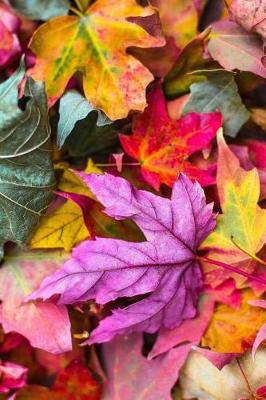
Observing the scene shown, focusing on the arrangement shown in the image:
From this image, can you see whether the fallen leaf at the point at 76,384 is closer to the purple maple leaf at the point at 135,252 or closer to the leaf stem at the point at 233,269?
the purple maple leaf at the point at 135,252

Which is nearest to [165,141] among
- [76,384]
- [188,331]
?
[188,331]

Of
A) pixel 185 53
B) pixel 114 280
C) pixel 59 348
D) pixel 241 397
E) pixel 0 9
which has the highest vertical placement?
pixel 0 9

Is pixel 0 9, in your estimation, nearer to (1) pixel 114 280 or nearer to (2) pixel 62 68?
(2) pixel 62 68

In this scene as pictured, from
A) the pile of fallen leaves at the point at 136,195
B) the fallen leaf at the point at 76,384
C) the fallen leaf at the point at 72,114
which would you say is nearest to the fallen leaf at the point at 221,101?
the pile of fallen leaves at the point at 136,195

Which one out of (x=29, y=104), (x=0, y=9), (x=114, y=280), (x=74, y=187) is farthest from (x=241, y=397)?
(x=0, y=9)

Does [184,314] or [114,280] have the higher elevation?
[114,280]
